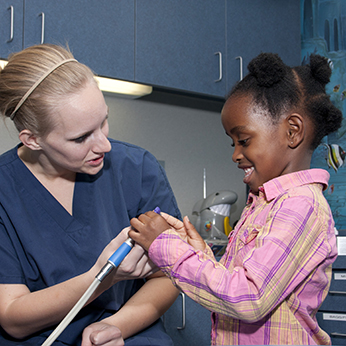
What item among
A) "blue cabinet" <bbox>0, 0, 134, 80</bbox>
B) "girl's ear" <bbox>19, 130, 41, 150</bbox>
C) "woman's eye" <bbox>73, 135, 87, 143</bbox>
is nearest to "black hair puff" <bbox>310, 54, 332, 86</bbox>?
"woman's eye" <bbox>73, 135, 87, 143</bbox>

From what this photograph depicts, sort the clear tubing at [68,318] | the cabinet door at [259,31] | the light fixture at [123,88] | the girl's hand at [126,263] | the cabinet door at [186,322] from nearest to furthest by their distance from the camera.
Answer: the clear tubing at [68,318]
the girl's hand at [126,263]
the cabinet door at [186,322]
the light fixture at [123,88]
the cabinet door at [259,31]

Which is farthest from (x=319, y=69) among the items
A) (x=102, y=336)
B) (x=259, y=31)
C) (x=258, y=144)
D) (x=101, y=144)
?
(x=259, y=31)

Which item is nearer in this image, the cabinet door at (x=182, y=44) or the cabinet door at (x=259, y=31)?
the cabinet door at (x=182, y=44)

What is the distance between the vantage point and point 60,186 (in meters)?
1.07

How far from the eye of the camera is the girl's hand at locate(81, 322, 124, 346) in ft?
2.56

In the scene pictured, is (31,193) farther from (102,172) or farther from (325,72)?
(325,72)

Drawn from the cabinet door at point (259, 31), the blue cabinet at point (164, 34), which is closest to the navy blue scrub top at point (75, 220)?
the blue cabinet at point (164, 34)

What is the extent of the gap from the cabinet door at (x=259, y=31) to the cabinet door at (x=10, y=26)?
3.39ft

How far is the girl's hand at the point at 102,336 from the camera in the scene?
2.56 feet

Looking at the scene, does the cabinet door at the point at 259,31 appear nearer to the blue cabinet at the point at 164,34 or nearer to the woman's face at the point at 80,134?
the blue cabinet at the point at 164,34

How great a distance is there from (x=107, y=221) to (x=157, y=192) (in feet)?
0.49

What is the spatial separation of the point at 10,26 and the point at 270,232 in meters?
1.30

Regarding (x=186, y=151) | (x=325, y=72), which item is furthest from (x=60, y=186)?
(x=186, y=151)

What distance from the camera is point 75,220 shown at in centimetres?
100
